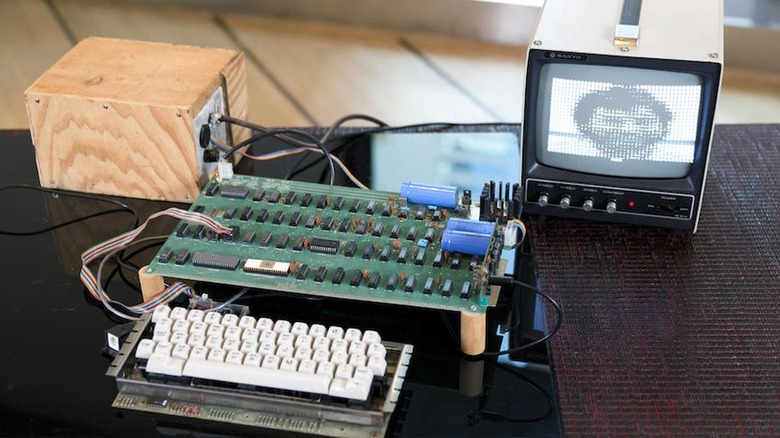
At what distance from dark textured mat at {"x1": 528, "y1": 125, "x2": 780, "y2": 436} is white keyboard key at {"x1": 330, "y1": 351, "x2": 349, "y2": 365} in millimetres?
310

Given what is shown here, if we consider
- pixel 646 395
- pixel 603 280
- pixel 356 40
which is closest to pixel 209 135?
pixel 603 280

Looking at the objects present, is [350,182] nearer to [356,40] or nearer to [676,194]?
[676,194]

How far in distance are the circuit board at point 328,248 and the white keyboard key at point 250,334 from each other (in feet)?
0.33

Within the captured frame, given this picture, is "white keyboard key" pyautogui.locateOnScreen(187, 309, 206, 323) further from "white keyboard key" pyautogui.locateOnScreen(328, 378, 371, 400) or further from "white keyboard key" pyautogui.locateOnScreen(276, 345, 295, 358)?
"white keyboard key" pyautogui.locateOnScreen(328, 378, 371, 400)

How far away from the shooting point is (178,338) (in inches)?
56.2

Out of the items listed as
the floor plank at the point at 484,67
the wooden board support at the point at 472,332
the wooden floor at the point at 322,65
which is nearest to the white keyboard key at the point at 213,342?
the wooden board support at the point at 472,332

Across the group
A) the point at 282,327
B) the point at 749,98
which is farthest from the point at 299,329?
the point at 749,98

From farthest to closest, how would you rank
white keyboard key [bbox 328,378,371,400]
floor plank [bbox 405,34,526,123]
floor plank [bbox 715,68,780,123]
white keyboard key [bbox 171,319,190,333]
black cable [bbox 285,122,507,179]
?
floor plank [bbox 405,34,526,123]
floor plank [bbox 715,68,780,123]
black cable [bbox 285,122,507,179]
white keyboard key [bbox 171,319,190,333]
white keyboard key [bbox 328,378,371,400]

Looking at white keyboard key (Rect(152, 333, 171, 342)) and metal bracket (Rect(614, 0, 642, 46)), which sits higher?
metal bracket (Rect(614, 0, 642, 46))

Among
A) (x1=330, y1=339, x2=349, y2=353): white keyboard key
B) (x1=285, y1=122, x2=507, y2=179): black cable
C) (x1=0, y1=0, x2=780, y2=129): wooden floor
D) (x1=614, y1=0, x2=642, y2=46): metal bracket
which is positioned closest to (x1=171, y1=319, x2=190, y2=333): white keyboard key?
(x1=330, y1=339, x2=349, y2=353): white keyboard key

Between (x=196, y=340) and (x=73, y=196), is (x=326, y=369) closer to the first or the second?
(x=196, y=340)

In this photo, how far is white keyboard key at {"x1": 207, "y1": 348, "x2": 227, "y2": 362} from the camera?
4.55 feet

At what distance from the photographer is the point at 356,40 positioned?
3.64 m

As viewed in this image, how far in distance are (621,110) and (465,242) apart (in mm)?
393
